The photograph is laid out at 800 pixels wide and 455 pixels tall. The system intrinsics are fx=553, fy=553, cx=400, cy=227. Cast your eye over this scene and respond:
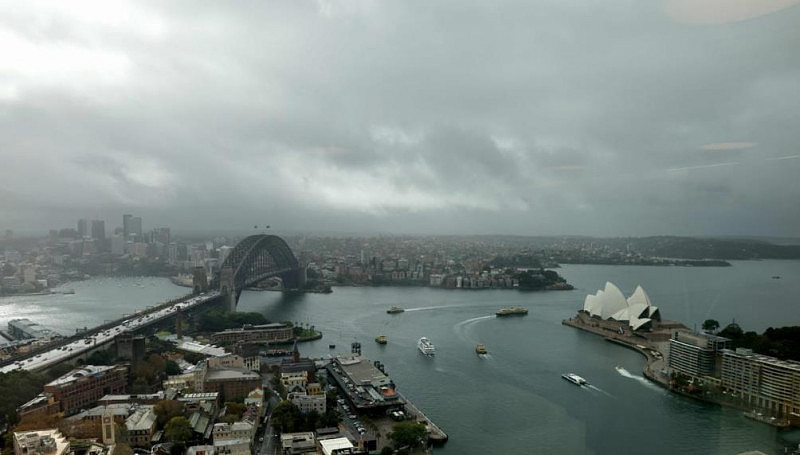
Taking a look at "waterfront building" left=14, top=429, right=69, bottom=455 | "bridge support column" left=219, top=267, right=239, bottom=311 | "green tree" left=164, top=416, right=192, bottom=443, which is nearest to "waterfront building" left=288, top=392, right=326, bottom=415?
"green tree" left=164, top=416, right=192, bottom=443

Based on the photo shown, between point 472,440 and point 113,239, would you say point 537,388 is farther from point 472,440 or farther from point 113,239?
point 113,239

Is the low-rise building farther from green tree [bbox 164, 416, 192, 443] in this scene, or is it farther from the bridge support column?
the bridge support column

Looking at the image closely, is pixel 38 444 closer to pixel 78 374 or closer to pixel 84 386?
pixel 84 386

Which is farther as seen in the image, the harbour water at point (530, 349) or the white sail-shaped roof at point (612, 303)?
the white sail-shaped roof at point (612, 303)

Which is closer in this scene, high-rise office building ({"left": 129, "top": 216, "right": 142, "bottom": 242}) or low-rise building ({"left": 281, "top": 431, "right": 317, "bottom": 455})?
low-rise building ({"left": 281, "top": 431, "right": 317, "bottom": 455})

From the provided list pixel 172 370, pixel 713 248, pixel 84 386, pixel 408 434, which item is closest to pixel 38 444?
pixel 84 386

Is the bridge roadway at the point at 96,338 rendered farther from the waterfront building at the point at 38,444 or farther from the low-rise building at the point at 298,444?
the low-rise building at the point at 298,444

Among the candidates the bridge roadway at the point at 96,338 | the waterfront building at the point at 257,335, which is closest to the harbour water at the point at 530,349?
the waterfront building at the point at 257,335

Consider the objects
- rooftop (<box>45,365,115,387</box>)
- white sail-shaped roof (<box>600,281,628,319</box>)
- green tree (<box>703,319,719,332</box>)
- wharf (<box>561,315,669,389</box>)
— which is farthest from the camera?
white sail-shaped roof (<box>600,281,628,319</box>)
